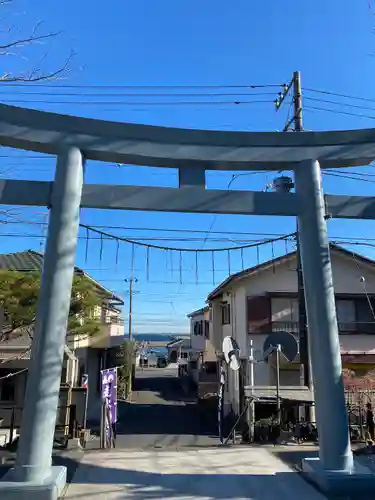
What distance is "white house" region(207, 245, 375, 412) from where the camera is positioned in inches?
633

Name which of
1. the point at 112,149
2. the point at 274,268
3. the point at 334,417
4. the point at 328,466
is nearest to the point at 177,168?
the point at 112,149

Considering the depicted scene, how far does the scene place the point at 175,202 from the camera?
5020mm

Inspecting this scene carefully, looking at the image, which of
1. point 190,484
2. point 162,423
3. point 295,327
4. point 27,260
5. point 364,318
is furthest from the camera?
point 162,423

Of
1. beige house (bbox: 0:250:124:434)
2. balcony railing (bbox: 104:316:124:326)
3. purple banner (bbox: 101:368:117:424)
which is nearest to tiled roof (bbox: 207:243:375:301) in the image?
beige house (bbox: 0:250:124:434)

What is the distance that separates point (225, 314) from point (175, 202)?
15.7 meters

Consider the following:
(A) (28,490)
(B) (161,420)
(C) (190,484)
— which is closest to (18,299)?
(A) (28,490)

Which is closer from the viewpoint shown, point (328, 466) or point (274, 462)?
point (328, 466)

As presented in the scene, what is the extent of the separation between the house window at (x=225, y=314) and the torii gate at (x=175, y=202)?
14565mm

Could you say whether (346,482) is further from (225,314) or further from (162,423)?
(225,314)

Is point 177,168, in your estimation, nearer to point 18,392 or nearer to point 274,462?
point 274,462

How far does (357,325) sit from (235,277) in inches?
209

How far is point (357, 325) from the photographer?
16.2 meters

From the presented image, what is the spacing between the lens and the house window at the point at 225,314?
19.4 meters

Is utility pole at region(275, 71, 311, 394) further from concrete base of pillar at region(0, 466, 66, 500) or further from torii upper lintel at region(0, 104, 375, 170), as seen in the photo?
concrete base of pillar at region(0, 466, 66, 500)
